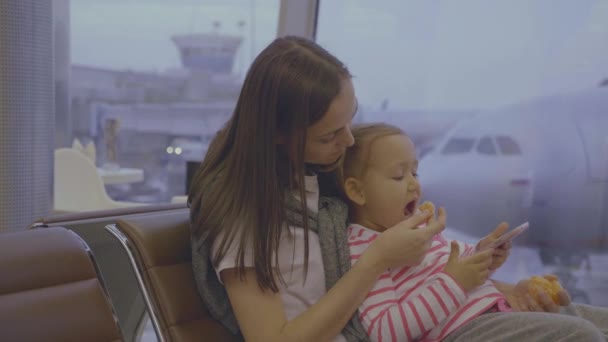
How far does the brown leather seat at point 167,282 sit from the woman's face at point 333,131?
36 centimetres

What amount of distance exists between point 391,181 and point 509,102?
2.11 meters

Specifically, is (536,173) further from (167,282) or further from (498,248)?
(167,282)

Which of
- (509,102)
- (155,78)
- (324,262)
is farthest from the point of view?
(155,78)

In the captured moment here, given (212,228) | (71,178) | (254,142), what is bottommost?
(71,178)

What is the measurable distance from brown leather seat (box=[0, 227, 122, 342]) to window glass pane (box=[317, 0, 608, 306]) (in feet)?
6.97

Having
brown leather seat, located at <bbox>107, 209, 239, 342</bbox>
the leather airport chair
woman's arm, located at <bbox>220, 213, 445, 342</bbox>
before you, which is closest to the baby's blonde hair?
woman's arm, located at <bbox>220, 213, 445, 342</bbox>

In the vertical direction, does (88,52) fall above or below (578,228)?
above

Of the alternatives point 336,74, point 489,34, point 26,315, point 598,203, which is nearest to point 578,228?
point 598,203

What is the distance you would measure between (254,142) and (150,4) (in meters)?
2.88

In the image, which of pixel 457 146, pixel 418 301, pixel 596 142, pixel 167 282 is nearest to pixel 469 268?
pixel 418 301

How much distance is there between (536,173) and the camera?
349cm

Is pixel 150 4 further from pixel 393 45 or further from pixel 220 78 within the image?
pixel 393 45

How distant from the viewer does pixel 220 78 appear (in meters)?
4.14

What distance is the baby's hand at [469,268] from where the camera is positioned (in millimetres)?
1406
